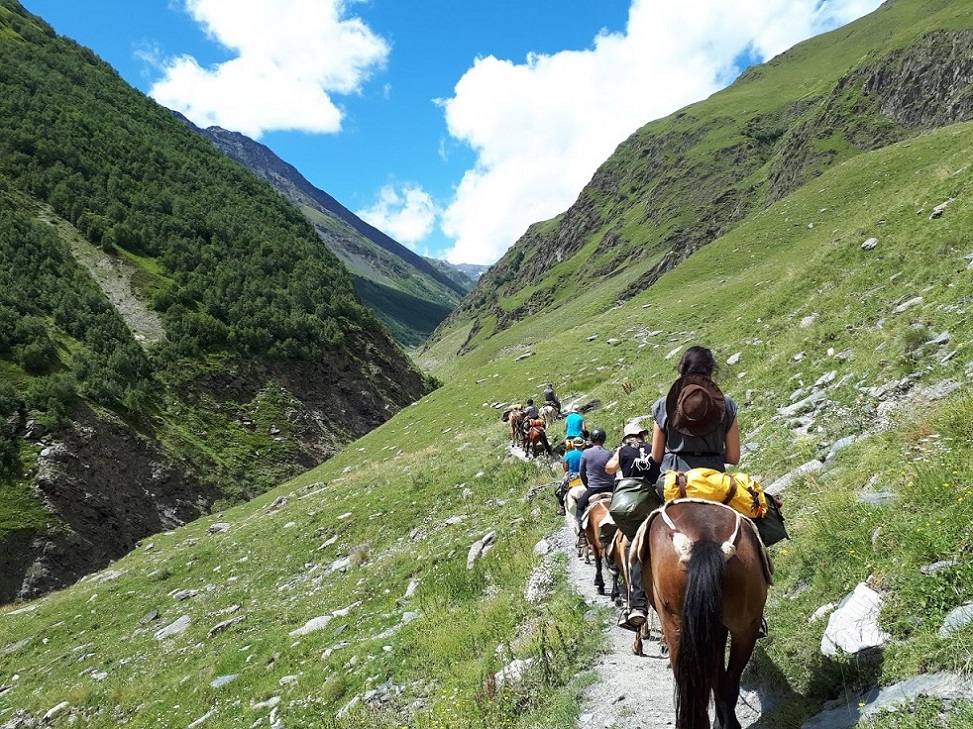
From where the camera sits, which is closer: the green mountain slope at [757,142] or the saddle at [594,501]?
the saddle at [594,501]

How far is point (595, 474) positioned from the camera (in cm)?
1094

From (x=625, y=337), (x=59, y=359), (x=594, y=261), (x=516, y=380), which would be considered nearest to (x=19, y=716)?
(x=516, y=380)

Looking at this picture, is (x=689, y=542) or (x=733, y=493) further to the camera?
(x=733, y=493)

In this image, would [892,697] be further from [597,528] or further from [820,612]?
[597,528]

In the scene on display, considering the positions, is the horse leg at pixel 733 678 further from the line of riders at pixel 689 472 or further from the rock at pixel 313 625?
the rock at pixel 313 625

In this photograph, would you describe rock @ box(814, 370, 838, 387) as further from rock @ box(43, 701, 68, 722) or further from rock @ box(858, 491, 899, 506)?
rock @ box(43, 701, 68, 722)

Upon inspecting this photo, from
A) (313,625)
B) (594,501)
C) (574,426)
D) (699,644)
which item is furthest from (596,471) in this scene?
(313,625)

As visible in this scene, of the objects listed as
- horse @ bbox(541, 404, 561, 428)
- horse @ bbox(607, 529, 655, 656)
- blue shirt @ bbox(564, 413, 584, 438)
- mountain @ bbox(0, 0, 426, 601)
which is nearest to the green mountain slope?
mountain @ bbox(0, 0, 426, 601)

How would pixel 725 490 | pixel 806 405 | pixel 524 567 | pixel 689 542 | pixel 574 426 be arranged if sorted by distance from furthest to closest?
pixel 574 426
pixel 806 405
pixel 524 567
pixel 725 490
pixel 689 542

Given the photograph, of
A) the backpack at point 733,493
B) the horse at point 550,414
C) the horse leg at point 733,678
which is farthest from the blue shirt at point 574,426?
the horse leg at point 733,678

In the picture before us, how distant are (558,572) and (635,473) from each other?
11.2ft

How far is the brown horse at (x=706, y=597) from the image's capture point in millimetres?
4637

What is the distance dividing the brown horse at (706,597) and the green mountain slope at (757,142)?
253ft

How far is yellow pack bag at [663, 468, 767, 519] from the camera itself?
5.61 meters
